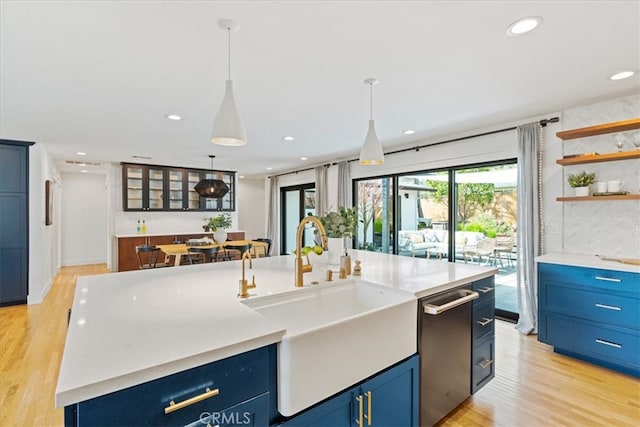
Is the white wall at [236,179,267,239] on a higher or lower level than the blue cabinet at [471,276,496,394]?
higher

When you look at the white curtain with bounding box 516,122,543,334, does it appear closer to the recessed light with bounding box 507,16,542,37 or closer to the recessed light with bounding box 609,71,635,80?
the recessed light with bounding box 609,71,635,80

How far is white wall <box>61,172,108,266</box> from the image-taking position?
7754mm

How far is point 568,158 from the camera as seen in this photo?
3.15 metres

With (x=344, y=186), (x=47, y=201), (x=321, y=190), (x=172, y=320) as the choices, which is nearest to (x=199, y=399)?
(x=172, y=320)

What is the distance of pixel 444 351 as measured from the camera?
6.07 ft

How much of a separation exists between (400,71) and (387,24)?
25.3 inches

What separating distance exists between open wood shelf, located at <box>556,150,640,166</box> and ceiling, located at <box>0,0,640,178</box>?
56cm

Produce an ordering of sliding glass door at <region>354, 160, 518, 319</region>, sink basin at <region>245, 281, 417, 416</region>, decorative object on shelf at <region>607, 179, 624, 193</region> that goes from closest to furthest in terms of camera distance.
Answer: sink basin at <region>245, 281, 417, 416</region> → decorative object on shelf at <region>607, 179, 624, 193</region> → sliding glass door at <region>354, 160, 518, 319</region>

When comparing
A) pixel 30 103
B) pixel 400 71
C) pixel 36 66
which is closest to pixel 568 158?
pixel 400 71

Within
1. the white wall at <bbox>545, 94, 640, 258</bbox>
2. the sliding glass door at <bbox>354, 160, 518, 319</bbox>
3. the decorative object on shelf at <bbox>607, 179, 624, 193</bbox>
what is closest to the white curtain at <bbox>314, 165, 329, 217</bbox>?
the sliding glass door at <bbox>354, 160, 518, 319</bbox>

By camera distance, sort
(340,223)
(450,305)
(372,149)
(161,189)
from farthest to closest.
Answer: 1. (161,189)
2. (372,149)
3. (340,223)
4. (450,305)

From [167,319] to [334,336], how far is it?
0.67 meters

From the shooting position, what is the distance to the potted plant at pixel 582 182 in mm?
3102

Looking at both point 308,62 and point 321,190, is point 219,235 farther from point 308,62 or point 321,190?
point 308,62
